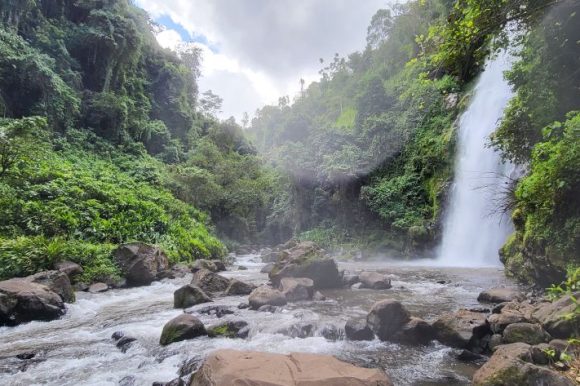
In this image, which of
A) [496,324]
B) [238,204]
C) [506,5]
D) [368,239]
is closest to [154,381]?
[496,324]

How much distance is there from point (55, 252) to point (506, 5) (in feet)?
40.4

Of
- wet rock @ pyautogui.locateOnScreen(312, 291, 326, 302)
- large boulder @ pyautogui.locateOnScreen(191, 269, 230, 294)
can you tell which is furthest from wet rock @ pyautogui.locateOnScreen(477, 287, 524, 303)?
large boulder @ pyautogui.locateOnScreen(191, 269, 230, 294)

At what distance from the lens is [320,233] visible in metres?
31.3

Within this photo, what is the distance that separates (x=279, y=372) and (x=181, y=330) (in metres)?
3.27

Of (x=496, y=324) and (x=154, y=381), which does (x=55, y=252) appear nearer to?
(x=154, y=381)

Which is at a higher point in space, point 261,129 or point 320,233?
point 261,129

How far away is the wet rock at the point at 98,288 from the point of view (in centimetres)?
1085

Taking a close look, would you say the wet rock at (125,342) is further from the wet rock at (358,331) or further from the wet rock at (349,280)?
the wet rock at (349,280)

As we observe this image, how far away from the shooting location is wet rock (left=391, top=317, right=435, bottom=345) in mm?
6312

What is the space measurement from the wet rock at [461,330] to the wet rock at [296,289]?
4344 mm

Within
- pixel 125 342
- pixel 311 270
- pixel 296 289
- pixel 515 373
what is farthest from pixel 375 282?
pixel 515 373

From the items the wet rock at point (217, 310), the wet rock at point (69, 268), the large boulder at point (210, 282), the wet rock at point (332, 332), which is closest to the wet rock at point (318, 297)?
the wet rock at point (217, 310)

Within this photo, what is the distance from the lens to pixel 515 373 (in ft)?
12.9

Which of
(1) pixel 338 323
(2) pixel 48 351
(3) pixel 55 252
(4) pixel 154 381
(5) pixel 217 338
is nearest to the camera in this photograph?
(4) pixel 154 381
